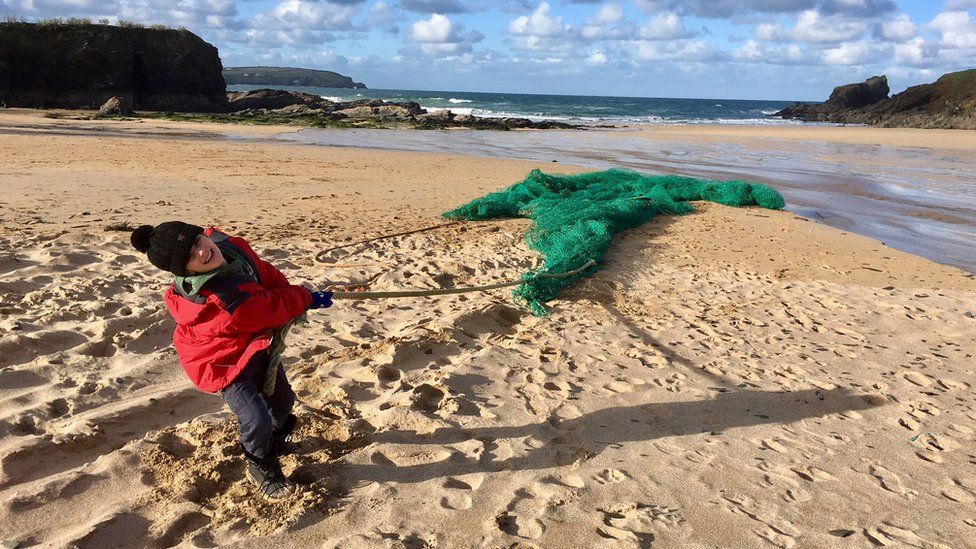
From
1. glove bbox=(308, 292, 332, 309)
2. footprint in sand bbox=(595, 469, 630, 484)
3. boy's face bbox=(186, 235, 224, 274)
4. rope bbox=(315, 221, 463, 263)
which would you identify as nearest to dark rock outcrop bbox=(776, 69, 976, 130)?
rope bbox=(315, 221, 463, 263)

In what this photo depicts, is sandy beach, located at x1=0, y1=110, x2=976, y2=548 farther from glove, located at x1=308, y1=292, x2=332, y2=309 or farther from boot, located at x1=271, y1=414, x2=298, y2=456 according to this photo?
glove, located at x1=308, y1=292, x2=332, y2=309

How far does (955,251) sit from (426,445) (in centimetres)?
840

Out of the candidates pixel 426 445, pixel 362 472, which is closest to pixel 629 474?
pixel 426 445

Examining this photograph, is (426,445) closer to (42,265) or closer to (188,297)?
(188,297)

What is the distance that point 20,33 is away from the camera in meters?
33.8

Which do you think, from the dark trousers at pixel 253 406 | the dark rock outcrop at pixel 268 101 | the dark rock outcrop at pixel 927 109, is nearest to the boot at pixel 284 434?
the dark trousers at pixel 253 406

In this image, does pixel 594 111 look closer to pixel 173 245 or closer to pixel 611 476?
pixel 611 476

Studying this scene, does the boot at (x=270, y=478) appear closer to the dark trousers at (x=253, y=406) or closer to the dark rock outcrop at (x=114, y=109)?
the dark trousers at (x=253, y=406)

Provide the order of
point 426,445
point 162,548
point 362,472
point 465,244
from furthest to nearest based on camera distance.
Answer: point 465,244, point 426,445, point 362,472, point 162,548

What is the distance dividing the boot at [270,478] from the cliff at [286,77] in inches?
4885

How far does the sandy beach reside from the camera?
8.71ft

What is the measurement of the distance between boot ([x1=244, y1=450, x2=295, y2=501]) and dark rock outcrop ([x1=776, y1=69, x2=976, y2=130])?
49.0 meters

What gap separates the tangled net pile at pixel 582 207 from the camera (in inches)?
233

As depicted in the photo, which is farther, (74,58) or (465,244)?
(74,58)
